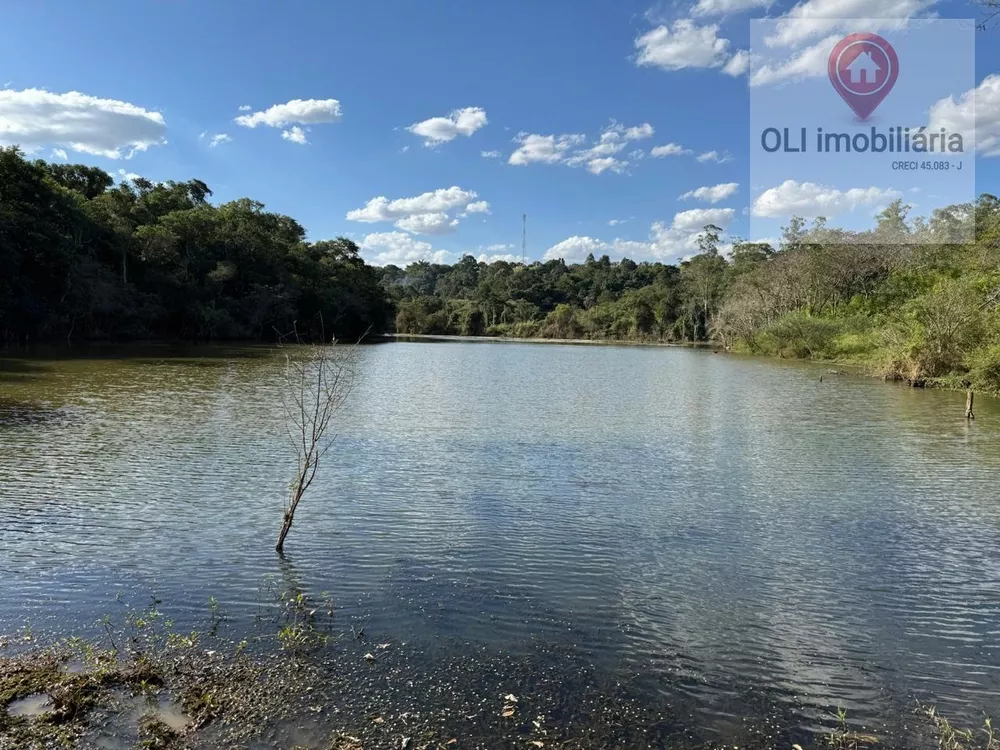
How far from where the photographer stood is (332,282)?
296 feet

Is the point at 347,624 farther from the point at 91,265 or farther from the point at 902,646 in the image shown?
the point at 91,265

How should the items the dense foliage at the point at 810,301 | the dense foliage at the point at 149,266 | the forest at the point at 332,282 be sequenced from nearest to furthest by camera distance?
1. the dense foliage at the point at 810,301
2. the forest at the point at 332,282
3. the dense foliage at the point at 149,266

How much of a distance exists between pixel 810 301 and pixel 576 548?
65.3 metres

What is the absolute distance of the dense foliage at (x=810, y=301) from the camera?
31828mm

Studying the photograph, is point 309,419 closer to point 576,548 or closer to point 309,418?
point 309,418

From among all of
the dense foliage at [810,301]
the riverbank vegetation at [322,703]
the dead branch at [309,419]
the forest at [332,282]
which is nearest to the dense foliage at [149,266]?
the forest at [332,282]

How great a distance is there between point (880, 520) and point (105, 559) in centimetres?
1067

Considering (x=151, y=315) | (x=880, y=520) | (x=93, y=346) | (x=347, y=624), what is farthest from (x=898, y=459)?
(x=151, y=315)

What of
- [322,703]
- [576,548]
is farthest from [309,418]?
[322,703]

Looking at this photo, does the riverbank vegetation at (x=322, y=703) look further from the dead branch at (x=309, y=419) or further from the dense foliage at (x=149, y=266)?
the dense foliage at (x=149, y=266)

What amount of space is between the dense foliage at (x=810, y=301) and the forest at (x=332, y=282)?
161mm

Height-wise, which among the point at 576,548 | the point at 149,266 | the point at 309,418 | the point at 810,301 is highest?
the point at 149,266

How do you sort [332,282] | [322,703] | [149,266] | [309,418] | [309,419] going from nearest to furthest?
[322,703] → [309,419] → [309,418] → [149,266] → [332,282]

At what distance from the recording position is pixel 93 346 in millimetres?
47812
